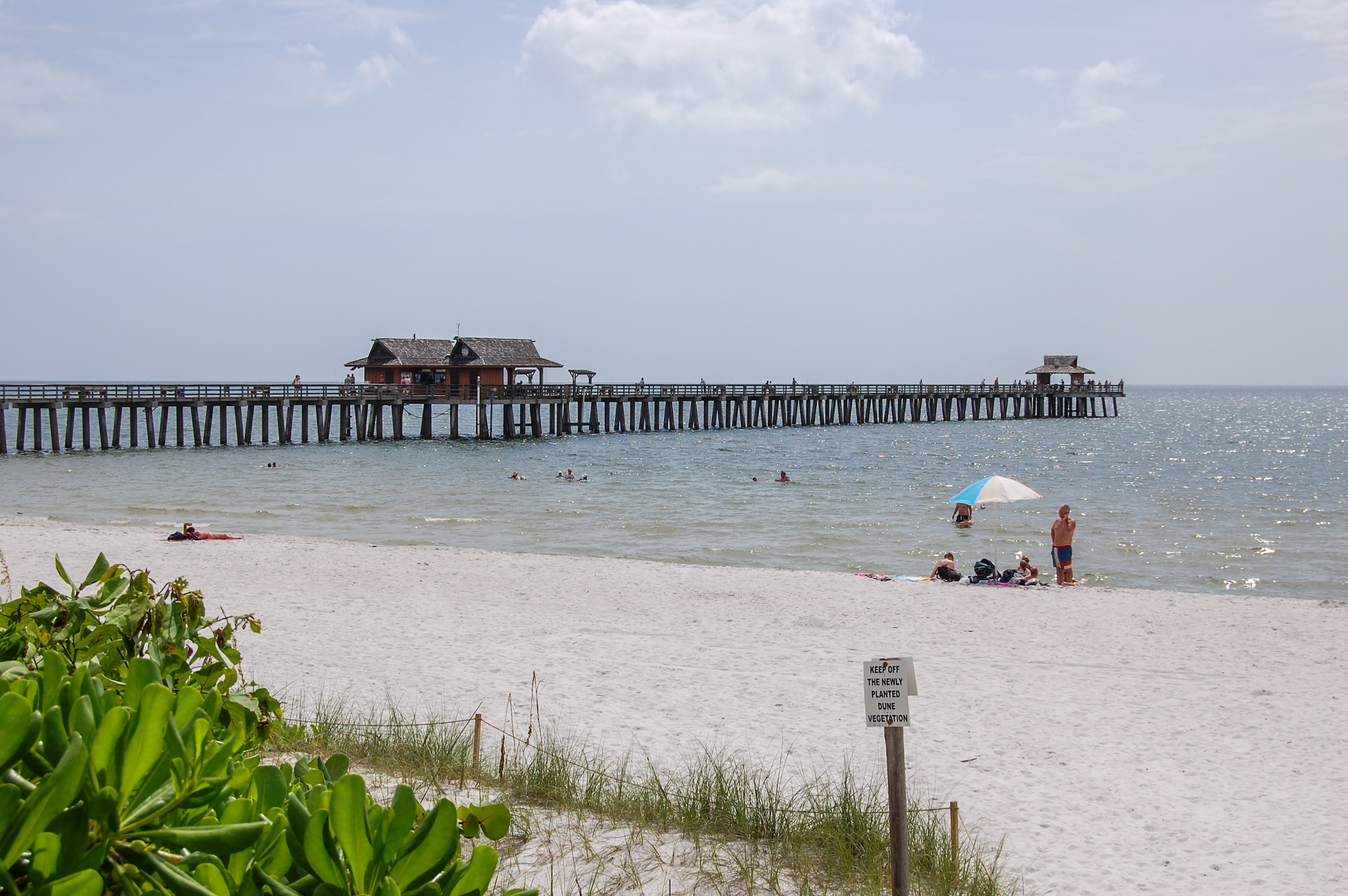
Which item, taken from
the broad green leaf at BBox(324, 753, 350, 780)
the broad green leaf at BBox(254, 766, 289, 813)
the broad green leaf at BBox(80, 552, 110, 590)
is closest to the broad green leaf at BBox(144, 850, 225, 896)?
the broad green leaf at BBox(254, 766, 289, 813)

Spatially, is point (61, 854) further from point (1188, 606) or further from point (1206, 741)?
point (1188, 606)

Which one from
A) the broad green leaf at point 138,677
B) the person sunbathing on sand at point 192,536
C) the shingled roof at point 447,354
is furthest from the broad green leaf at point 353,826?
the shingled roof at point 447,354

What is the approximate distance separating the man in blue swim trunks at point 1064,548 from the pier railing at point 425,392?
34367 millimetres

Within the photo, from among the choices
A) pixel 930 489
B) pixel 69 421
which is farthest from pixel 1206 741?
pixel 69 421

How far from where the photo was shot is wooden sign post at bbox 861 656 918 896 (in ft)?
14.8

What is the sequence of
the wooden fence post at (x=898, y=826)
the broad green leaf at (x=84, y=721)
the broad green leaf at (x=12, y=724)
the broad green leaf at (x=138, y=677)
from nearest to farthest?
1. the broad green leaf at (x=12, y=724)
2. the broad green leaf at (x=84, y=721)
3. the broad green leaf at (x=138, y=677)
4. the wooden fence post at (x=898, y=826)

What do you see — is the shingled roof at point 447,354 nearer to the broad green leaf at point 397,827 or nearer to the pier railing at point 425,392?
the pier railing at point 425,392

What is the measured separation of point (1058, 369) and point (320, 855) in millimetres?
86864

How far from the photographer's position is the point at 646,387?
61.7 metres

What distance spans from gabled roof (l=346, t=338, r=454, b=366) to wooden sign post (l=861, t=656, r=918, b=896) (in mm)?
50391

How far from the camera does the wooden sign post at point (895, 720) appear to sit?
4.51 meters

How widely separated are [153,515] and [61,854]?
28.2 metres

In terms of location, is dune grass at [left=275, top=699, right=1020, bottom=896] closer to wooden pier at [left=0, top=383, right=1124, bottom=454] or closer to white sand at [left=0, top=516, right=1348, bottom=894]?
white sand at [left=0, top=516, right=1348, bottom=894]

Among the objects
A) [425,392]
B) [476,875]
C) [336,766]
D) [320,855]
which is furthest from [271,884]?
[425,392]
